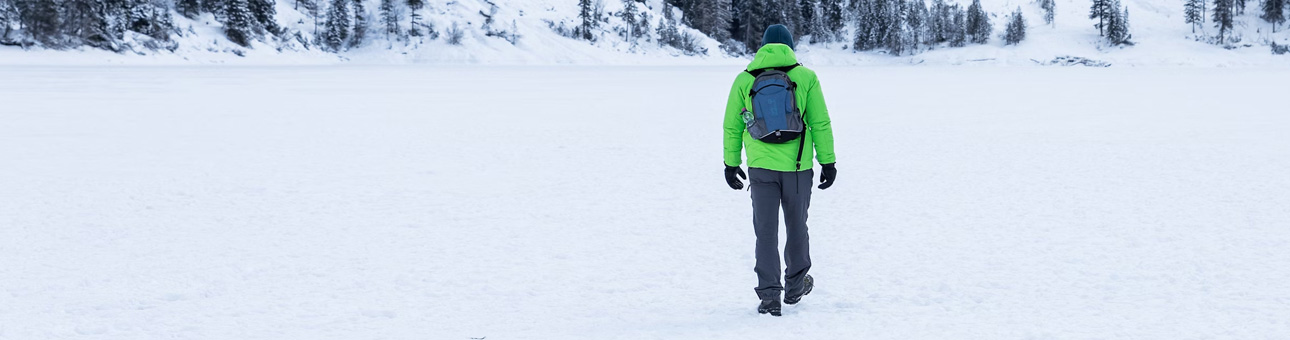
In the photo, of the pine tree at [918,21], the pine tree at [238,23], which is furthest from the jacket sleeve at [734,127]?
the pine tree at [918,21]

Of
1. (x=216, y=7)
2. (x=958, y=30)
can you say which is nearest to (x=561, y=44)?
(x=216, y=7)

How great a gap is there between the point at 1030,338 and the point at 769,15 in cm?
10833

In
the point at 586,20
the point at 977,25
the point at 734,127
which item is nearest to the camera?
the point at 734,127

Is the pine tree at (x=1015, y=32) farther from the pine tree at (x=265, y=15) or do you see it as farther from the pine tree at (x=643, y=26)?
the pine tree at (x=265, y=15)

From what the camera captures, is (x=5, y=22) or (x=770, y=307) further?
(x=5, y=22)

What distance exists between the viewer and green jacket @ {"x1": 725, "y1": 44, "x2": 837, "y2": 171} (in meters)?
4.32

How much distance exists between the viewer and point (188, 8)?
258ft

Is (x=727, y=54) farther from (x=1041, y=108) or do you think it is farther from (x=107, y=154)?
(x=107, y=154)

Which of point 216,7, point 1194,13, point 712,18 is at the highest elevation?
point 712,18

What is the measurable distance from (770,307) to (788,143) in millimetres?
916

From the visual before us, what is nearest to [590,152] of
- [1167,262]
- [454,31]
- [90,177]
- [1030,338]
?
[90,177]

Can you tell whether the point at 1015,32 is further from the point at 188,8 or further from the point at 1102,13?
the point at 188,8

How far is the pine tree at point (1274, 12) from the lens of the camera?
102 m

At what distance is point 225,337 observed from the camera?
4504mm
